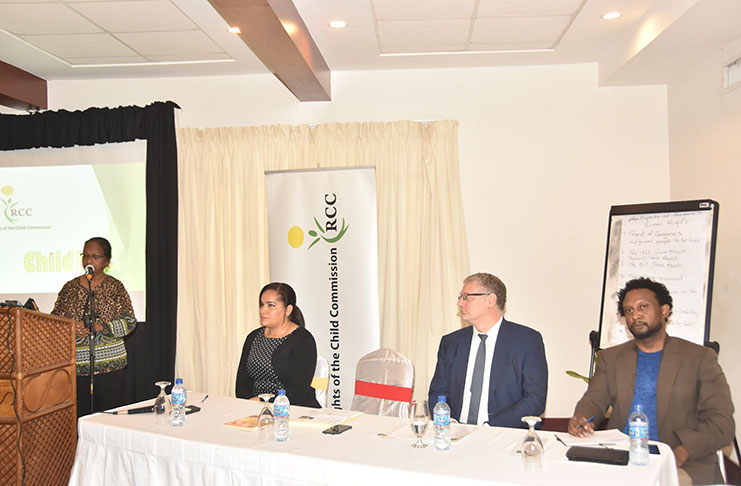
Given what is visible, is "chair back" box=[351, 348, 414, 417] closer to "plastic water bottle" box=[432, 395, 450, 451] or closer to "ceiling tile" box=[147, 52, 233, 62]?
"plastic water bottle" box=[432, 395, 450, 451]

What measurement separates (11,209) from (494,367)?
482 centimetres

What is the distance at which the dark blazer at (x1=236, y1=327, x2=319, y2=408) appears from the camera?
153 inches

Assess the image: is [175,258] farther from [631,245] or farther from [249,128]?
[631,245]

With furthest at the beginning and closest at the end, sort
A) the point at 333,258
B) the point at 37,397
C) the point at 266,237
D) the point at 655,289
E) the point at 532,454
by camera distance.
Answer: the point at 266,237
the point at 333,258
the point at 37,397
the point at 655,289
the point at 532,454

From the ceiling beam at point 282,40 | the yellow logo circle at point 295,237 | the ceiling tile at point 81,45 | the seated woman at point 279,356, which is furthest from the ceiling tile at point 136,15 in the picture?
the seated woman at point 279,356

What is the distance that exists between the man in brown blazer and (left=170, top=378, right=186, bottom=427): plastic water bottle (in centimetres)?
186

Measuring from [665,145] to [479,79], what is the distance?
1666 millimetres

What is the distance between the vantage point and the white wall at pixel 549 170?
5492 mm

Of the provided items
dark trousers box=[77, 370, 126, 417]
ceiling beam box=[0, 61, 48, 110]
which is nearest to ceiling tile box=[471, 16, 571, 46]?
dark trousers box=[77, 370, 126, 417]

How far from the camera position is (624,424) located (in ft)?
10.5

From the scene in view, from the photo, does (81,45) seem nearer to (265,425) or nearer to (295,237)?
(295,237)

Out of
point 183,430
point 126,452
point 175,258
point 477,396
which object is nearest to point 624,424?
point 477,396

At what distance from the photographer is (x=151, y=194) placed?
5.73 meters

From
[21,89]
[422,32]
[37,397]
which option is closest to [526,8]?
[422,32]
